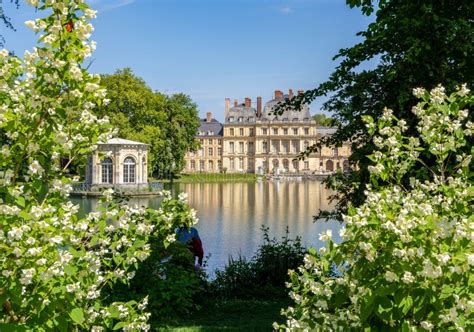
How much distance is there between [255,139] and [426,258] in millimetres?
70642

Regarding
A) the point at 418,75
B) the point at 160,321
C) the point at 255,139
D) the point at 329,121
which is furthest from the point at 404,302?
the point at 255,139

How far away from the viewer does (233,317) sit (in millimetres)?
5672

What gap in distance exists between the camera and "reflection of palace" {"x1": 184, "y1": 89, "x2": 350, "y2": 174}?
70625 millimetres

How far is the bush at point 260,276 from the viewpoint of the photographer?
23.4 ft

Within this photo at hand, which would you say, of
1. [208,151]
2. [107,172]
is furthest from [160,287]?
[208,151]

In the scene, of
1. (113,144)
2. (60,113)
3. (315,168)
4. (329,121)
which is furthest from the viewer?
(315,168)

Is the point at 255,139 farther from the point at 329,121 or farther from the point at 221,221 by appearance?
the point at 329,121

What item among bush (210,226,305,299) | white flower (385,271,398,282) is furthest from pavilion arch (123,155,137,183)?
white flower (385,271,398,282)

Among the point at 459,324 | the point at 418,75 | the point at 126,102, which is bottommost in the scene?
the point at 459,324

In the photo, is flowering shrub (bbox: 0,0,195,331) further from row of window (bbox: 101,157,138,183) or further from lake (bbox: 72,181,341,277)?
row of window (bbox: 101,157,138,183)

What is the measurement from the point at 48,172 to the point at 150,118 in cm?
3681

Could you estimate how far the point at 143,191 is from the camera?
31.7 meters

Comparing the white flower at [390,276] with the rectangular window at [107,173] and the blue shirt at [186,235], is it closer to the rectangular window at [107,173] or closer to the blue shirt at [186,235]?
the blue shirt at [186,235]

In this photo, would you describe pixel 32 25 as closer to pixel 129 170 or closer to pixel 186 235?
pixel 186 235
